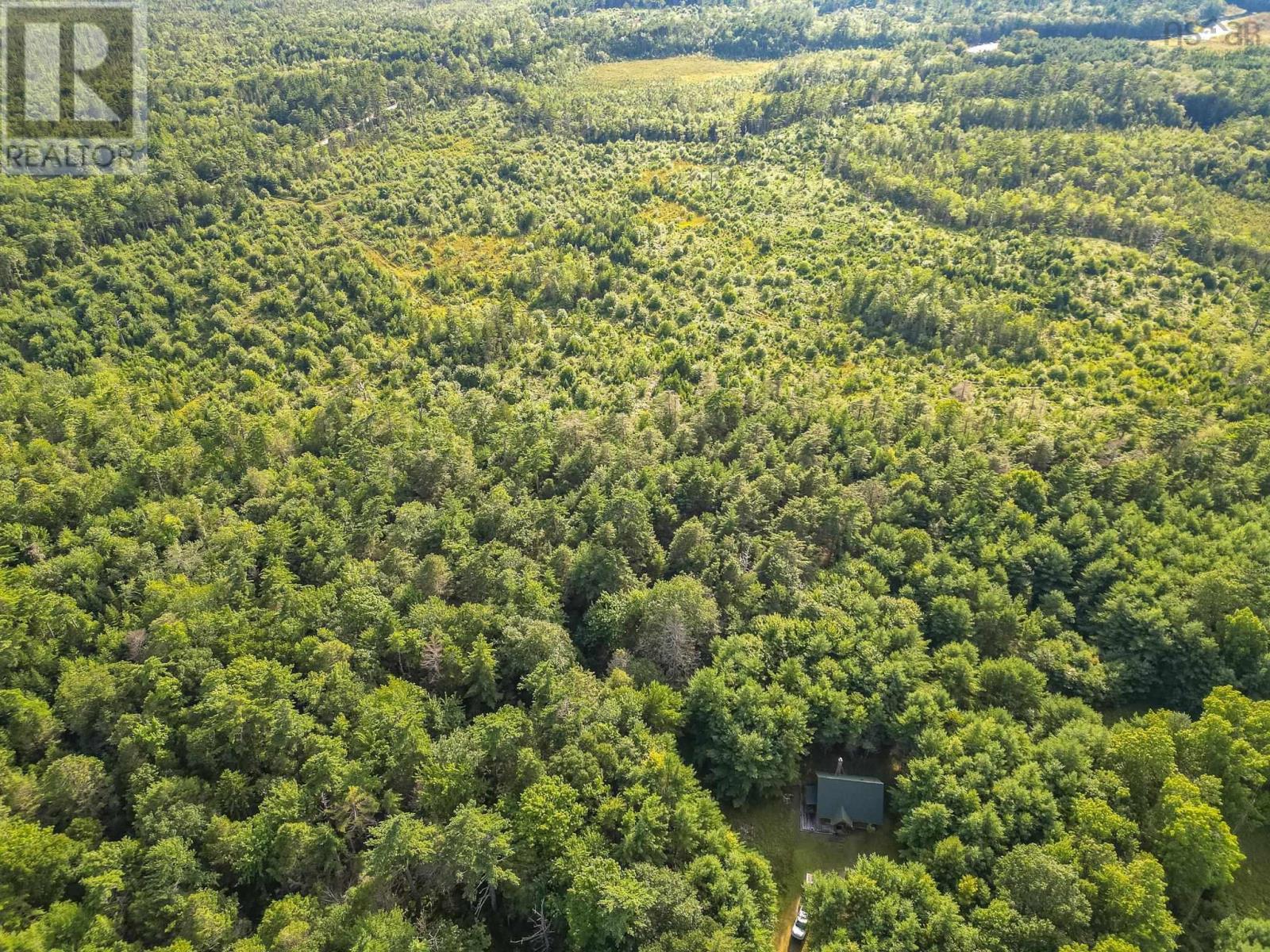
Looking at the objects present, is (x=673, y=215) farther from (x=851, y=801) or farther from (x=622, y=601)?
(x=851, y=801)

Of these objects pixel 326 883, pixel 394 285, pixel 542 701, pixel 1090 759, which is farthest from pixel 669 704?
pixel 394 285

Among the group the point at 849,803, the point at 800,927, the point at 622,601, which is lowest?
the point at 800,927

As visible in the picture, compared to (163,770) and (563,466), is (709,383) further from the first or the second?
(163,770)

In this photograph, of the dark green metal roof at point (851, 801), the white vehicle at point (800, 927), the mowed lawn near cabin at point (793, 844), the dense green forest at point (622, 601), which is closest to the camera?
the dense green forest at point (622, 601)

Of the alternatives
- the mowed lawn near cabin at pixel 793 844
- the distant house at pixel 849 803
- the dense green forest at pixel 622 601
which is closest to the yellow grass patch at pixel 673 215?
the dense green forest at pixel 622 601

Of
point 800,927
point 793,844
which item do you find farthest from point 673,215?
point 800,927

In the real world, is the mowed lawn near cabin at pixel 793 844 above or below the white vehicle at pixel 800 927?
above

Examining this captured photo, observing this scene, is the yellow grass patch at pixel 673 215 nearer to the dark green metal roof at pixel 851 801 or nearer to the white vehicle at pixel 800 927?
the dark green metal roof at pixel 851 801
